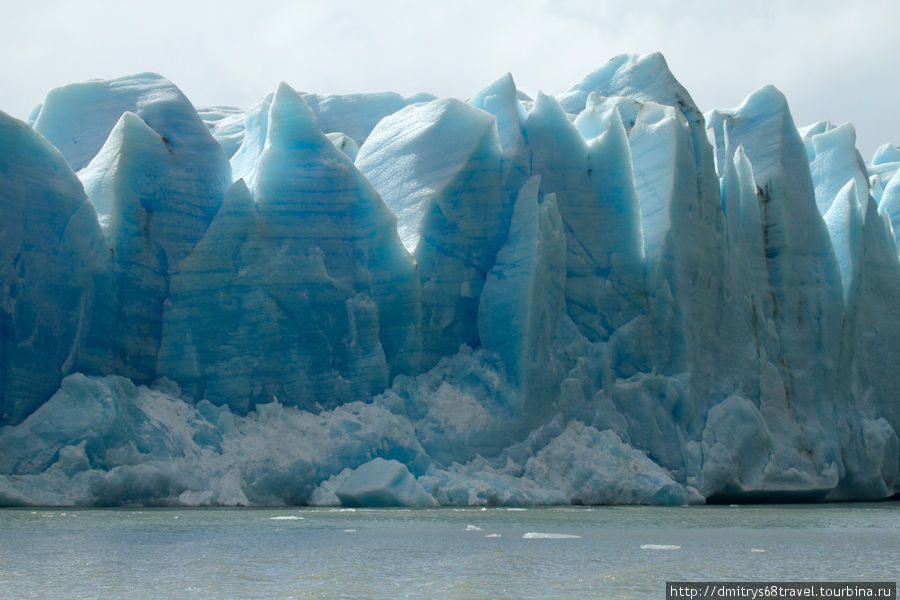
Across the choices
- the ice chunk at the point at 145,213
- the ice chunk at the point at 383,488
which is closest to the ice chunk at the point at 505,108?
the ice chunk at the point at 145,213

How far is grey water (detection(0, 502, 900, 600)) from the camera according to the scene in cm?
522

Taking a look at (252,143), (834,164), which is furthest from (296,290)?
(834,164)

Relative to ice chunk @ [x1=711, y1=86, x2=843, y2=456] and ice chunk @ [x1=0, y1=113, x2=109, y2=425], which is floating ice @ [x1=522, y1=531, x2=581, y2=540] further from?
ice chunk @ [x1=711, y1=86, x2=843, y2=456]

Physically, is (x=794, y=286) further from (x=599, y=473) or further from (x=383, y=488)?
(x=383, y=488)

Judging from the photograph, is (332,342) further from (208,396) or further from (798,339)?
(798,339)

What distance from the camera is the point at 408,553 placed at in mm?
6652

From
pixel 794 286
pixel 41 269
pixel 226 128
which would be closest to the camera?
pixel 41 269

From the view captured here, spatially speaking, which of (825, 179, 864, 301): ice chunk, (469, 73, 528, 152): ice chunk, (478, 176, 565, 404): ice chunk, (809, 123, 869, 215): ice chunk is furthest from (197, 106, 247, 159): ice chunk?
(809, 123, 869, 215): ice chunk

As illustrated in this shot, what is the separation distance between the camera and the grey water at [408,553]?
17.1 ft

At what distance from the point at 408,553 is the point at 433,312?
714 centimetres

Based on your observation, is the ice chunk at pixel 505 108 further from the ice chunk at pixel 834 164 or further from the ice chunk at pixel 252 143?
the ice chunk at pixel 834 164

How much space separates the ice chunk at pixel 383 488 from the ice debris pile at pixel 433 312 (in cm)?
3

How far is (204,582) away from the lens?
5316mm

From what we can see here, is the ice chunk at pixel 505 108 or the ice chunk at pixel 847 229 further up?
the ice chunk at pixel 505 108
